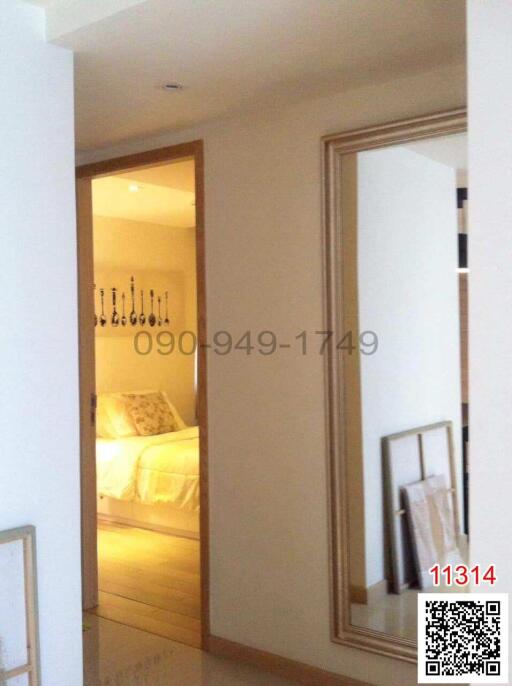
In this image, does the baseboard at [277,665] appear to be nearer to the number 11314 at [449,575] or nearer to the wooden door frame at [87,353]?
the number 11314 at [449,575]

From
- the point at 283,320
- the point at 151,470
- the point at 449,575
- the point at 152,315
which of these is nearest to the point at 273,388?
the point at 283,320

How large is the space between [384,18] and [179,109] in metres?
1.13

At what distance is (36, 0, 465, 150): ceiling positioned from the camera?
2.14 metres

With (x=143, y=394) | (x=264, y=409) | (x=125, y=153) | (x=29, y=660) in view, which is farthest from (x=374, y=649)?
(x=143, y=394)

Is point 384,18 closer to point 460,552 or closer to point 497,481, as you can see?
point 497,481

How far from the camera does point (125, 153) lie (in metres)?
3.70

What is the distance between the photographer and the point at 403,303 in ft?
9.27

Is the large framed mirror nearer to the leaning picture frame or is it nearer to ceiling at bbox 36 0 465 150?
ceiling at bbox 36 0 465 150

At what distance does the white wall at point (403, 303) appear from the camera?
2678mm

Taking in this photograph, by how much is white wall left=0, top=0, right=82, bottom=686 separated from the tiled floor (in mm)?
778

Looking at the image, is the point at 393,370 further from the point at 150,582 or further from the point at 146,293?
the point at 146,293

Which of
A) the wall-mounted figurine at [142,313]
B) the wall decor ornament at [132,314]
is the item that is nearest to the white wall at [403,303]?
the wall decor ornament at [132,314]

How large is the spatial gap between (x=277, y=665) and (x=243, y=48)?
240cm

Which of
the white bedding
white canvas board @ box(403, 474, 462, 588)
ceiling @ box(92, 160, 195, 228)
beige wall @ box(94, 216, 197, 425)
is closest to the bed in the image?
the white bedding
